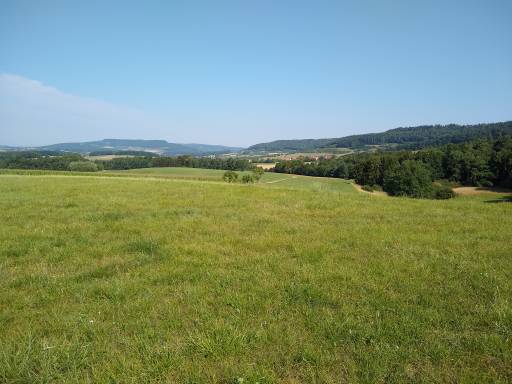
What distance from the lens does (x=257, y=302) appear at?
5.17 metres

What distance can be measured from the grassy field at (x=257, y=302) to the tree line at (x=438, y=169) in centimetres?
5857

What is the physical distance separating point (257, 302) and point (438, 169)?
101 meters

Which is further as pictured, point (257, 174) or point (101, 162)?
point (101, 162)

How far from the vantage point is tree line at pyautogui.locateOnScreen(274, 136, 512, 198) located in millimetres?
63766

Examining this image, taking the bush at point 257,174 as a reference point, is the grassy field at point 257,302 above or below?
above

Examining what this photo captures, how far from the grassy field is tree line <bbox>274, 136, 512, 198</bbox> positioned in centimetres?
5857

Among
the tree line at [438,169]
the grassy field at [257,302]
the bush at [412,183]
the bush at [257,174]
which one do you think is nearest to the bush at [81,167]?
the bush at [257,174]

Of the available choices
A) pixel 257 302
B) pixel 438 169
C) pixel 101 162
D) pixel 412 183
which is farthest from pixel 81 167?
pixel 438 169

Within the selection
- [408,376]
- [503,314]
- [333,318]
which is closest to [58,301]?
[333,318]

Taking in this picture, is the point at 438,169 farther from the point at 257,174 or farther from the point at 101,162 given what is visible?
the point at 101,162

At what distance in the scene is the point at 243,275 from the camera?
623 centimetres

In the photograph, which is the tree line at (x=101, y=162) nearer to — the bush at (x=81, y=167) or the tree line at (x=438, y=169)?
the bush at (x=81, y=167)

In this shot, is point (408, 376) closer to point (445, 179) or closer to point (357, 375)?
point (357, 375)

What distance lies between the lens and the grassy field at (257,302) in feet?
12.3
